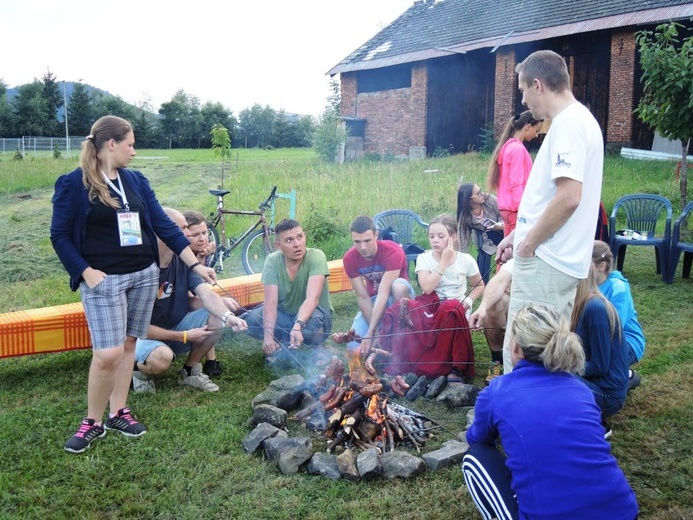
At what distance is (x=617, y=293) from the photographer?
374 cm

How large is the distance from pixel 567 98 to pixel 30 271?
24.6 feet

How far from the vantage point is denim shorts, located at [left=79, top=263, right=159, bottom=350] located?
11.6 ft

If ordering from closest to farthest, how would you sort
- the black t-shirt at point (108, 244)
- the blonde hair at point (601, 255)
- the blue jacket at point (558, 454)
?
the blue jacket at point (558, 454) → the black t-shirt at point (108, 244) → the blonde hair at point (601, 255)

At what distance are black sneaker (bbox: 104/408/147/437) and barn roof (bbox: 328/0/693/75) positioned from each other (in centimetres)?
1543

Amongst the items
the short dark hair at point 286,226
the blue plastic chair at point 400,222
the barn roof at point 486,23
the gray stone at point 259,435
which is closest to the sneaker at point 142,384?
the gray stone at point 259,435

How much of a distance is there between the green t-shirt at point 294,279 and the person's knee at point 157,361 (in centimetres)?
99

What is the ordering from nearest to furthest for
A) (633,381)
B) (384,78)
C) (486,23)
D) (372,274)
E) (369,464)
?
(369,464) < (633,381) < (372,274) < (486,23) < (384,78)

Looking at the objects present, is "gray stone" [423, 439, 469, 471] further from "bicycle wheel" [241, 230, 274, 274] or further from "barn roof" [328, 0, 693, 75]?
"barn roof" [328, 0, 693, 75]

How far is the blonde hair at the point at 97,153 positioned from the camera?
3480mm

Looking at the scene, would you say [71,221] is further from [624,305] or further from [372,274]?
[624,305]

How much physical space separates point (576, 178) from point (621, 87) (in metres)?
15.4

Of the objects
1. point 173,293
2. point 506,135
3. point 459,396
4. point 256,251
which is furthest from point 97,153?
point 256,251

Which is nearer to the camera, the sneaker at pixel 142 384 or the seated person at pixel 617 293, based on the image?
the seated person at pixel 617 293

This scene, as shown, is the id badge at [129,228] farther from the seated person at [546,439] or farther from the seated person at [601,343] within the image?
the seated person at [601,343]
